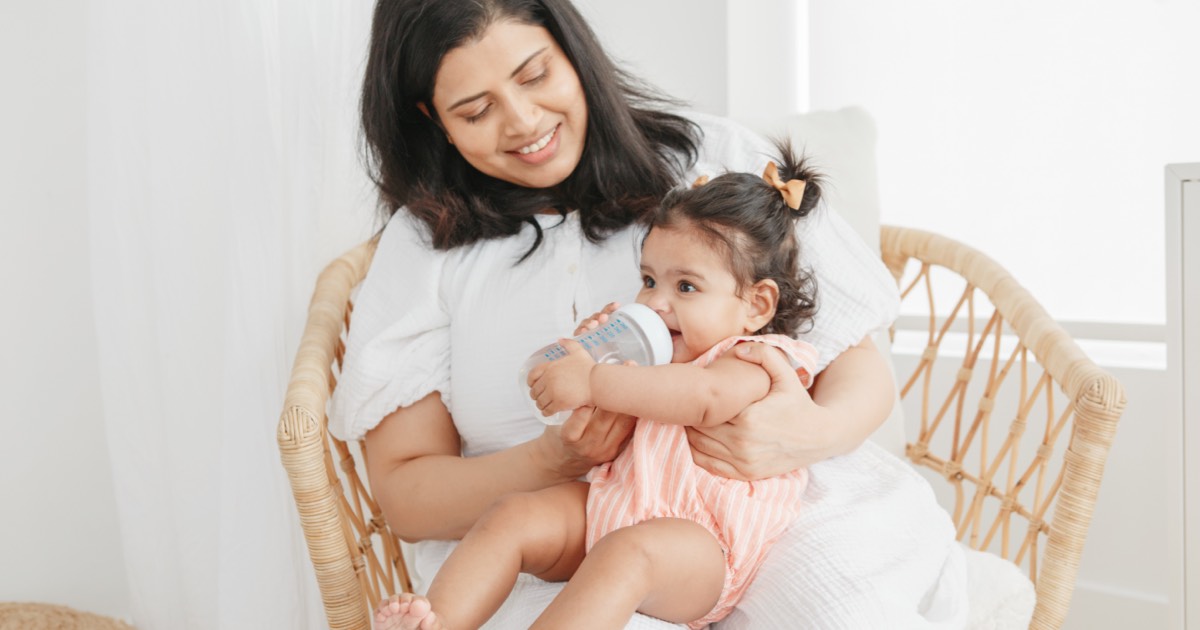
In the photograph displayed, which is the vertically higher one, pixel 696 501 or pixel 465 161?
pixel 465 161

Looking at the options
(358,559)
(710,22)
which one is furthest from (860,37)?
(358,559)

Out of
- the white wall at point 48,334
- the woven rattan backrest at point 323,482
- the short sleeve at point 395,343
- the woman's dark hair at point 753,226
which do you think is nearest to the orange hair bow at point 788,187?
the woman's dark hair at point 753,226

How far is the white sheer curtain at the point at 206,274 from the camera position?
1.29 meters

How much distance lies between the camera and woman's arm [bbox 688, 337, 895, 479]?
1.08 meters

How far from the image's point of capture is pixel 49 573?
1.76 metres

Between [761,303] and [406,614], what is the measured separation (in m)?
0.51

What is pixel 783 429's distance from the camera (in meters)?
1.11

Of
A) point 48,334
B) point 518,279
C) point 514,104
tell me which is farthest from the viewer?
point 48,334

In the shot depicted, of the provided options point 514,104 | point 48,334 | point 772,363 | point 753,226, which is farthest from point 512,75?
point 48,334

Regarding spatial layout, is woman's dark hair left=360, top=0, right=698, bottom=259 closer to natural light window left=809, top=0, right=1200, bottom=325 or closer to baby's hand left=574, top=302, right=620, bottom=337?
baby's hand left=574, top=302, right=620, bottom=337

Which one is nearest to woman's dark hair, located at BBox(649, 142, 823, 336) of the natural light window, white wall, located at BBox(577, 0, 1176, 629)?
white wall, located at BBox(577, 0, 1176, 629)

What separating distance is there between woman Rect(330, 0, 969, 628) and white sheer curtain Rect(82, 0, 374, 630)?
11 cm

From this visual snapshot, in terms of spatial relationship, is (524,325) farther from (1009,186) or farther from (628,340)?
(1009,186)

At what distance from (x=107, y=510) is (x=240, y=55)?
93cm
